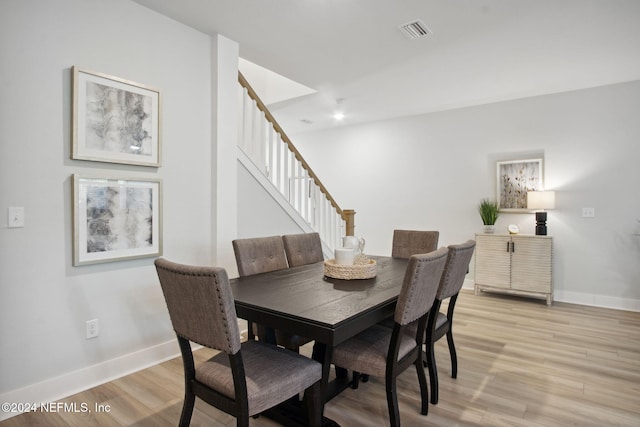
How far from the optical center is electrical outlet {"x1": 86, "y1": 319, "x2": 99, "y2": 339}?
236 centimetres

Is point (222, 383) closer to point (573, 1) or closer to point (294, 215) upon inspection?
point (294, 215)

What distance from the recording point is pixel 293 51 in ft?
10.8

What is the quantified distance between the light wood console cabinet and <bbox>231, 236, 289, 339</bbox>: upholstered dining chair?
3152 millimetres

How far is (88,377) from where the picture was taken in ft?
7.71

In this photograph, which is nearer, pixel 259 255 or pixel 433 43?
pixel 259 255

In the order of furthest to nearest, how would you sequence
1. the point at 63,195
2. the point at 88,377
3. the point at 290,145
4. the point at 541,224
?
the point at 541,224 < the point at 290,145 < the point at 88,377 < the point at 63,195

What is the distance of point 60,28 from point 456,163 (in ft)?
15.6

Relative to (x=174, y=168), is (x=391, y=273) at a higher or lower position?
lower

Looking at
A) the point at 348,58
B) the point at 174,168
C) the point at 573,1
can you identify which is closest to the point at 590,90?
the point at 573,1

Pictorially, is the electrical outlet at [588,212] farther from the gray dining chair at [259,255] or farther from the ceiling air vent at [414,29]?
the gray dining chair at [259,255]

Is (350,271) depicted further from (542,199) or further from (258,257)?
(542,199)

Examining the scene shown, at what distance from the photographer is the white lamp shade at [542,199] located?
14.5 feet

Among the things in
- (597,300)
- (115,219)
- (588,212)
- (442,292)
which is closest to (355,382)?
(442,292)

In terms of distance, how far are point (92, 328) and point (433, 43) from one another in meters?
3.38
